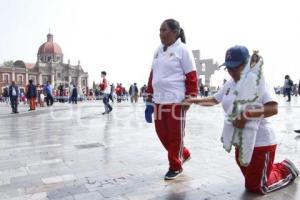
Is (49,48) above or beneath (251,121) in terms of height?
above

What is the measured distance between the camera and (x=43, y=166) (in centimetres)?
452

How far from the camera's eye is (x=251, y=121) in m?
3.03

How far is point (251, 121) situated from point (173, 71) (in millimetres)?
1110

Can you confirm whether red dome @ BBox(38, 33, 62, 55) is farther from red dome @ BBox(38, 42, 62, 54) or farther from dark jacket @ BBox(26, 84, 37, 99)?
dark jacket @ BBox(26, 84, 37, 99)

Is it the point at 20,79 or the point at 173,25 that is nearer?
the point at 173,25

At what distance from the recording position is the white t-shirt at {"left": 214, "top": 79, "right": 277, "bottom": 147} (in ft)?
9.93

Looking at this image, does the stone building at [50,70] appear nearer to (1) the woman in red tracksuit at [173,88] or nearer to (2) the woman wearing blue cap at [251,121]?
(1) the woman in red tracksuit at [173,88]

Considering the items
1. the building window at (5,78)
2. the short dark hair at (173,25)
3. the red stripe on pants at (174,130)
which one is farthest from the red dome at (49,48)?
the red stripe on pants at (174,130)

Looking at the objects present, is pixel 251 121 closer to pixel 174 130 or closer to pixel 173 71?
pixel 174 130

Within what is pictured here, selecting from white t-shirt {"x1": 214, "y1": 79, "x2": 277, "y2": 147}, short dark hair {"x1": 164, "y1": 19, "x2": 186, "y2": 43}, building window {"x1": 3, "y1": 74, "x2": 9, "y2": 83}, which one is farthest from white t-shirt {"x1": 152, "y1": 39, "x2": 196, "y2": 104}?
building window {"x1": 3, "y1": 74, "x2": 9, "y2": 83}

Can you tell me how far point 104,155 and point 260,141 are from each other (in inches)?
103

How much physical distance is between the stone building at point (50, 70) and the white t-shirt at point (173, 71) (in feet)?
337

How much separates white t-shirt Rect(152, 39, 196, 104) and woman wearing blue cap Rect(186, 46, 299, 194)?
59cm

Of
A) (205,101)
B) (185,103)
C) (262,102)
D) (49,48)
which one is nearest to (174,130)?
(185,103)
